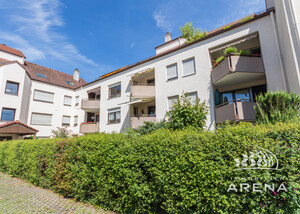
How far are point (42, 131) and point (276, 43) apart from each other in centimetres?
2901

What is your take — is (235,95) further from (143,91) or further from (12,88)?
(12,88)

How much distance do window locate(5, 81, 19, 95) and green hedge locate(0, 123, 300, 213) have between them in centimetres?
1979

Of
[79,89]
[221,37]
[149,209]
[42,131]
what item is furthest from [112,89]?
[149,209]

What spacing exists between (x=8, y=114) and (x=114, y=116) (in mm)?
13650

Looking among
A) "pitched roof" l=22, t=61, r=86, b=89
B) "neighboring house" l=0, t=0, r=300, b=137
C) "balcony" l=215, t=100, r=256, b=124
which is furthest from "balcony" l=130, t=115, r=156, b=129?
"pitched roof" l=22, t=61, r=86, b=89

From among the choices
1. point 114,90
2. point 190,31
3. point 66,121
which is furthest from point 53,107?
point 190,31

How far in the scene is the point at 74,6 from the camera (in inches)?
532

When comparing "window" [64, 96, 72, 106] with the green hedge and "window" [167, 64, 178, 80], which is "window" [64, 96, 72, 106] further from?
the green hedge

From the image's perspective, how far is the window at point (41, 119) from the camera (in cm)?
2321

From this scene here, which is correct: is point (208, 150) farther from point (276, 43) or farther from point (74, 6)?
point (74, 6)

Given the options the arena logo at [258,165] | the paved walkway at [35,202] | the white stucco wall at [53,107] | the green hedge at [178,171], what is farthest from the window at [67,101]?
the arena logo at [258,165]

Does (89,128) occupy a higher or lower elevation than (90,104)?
lower

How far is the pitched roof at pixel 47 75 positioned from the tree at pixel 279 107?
28626 mm

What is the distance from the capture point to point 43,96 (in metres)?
24.8
